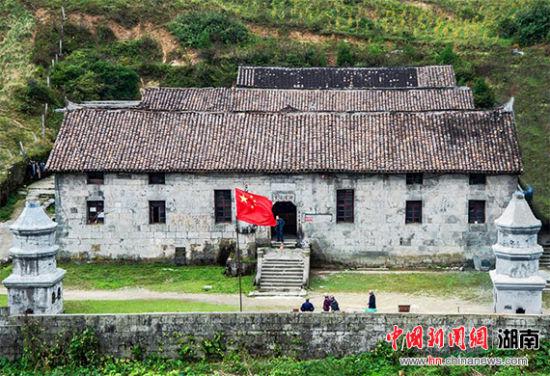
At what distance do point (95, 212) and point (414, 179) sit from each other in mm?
14362

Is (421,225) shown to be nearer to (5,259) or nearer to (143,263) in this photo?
(143,263)

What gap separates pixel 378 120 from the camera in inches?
1820

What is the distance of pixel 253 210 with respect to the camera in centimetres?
3931

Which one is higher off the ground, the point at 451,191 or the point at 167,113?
the point at 167,113

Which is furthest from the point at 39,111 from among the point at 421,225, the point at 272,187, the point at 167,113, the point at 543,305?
the point at 543,305

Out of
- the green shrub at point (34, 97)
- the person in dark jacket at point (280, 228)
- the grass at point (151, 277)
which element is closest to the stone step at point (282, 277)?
the grass at point (151, 277)

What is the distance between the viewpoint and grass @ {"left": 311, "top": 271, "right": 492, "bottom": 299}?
133 feet

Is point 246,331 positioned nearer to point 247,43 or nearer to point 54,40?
point 247,43

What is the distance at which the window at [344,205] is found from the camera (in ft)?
146

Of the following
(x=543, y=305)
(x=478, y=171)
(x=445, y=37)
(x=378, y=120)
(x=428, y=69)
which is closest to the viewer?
(x=543, y=305)

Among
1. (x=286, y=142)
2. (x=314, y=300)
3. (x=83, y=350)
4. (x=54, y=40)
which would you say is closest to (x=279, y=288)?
(x=314, y=300)

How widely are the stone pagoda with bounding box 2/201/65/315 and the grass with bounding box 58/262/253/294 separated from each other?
221 inches

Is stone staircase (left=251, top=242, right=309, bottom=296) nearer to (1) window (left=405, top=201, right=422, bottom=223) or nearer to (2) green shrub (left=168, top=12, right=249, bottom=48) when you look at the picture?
(1) window (left=405, top=201, right=422, bottom=223)

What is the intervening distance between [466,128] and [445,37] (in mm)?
36201
